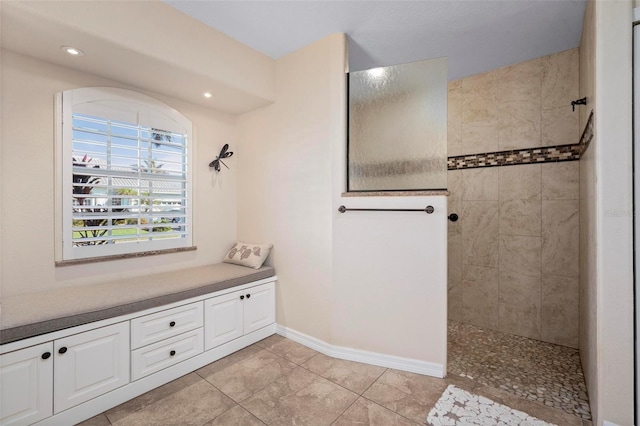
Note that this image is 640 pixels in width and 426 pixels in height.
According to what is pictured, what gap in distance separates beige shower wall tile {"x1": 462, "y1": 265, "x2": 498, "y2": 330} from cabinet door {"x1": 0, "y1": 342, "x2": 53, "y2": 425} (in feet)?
10.5

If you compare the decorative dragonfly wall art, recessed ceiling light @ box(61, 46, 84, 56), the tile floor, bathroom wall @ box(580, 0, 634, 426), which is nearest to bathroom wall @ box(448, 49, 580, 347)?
the tile floor

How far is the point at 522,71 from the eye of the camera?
260cm

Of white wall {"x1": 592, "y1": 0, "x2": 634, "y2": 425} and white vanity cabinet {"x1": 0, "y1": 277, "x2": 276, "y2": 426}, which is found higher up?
white wall {"x1": 592, "y1": 0, "x2": 634, "y2": 425}

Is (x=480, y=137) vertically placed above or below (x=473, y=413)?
above

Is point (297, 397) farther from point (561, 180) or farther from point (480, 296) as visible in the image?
point (561, 180)

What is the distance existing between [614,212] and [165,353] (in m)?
2.65

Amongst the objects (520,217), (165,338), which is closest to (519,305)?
(520,217)

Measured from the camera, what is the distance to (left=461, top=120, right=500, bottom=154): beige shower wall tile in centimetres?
276

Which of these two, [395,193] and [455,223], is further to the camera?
[455,223]

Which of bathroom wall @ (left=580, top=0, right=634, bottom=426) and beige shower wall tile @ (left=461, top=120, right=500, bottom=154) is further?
beige shower wall tile @ (left=461, top=120, right=500, bottom=154)

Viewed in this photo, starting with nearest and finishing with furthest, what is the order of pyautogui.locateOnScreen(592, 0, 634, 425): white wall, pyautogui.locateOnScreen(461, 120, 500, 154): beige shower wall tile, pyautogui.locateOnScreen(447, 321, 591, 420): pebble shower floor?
pyautogui.locateOnScreen(592, 0, 634, 425): white wall, pyautogui.locateOnScreen(447, 321, 591, 420): pebble shower floor, pyautogui.locateOnScreen(461, 120, 500, 154): beige shower wall tile

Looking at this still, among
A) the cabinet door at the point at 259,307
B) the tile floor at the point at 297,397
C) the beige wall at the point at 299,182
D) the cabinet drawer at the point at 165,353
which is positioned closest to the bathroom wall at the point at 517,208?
the tile floor at the point at 297,397

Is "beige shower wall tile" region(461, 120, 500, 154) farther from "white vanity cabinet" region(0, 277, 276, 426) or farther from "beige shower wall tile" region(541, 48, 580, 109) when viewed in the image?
"white vanity cabinet" region(0, 277, 276, 426)

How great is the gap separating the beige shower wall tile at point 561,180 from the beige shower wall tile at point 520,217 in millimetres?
133
